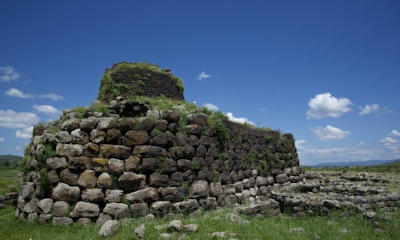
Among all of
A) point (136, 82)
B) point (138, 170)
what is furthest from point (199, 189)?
point (136, 82)

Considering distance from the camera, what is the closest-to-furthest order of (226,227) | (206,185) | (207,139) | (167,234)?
1. (167,234)
2. (226,227)
3. (206,185)
4. (207,139)

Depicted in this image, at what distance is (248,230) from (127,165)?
386 cm

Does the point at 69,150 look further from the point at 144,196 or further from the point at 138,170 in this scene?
the point at 144,196

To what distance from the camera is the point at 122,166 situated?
7.82 metres

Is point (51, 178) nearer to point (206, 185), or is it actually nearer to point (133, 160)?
point (133, 160)

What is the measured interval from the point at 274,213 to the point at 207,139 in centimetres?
335

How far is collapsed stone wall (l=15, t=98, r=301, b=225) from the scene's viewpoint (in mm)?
7414

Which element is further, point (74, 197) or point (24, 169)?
point (24, 169)

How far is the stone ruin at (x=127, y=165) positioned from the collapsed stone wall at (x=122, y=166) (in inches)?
1.0

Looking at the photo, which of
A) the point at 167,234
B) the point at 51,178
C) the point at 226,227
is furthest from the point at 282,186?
the point at 51,178

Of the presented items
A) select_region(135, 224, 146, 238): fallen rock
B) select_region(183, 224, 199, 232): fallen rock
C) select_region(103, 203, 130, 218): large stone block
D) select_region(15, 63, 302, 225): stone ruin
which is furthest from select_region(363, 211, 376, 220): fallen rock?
select_region(103, 203, 130, 218): large stone block

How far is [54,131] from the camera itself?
27.9ft

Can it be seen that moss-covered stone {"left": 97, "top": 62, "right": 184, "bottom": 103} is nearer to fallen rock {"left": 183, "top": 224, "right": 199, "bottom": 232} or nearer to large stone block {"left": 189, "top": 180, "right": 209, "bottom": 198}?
large stone block {"left": 189, "top": 180, "right": 209, "bottom": 198}

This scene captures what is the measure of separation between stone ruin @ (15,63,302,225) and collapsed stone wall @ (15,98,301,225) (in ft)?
0.09
